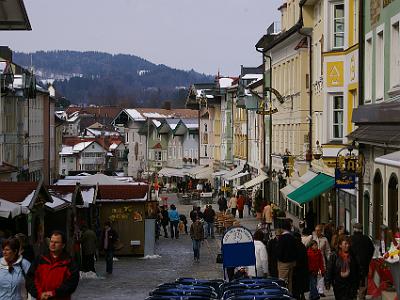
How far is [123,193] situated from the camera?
3484cm

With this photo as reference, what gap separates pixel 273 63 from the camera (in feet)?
192

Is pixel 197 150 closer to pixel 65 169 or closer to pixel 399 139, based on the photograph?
pixel 65 169

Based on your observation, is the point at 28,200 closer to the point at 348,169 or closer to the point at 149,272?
the point at 149,272

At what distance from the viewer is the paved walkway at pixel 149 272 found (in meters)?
24.8

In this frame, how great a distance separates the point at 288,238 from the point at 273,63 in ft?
131

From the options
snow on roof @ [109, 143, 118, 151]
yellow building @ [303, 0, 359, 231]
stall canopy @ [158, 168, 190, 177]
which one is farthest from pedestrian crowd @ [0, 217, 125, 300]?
snow on roof @ [109, 143, 118, 151]

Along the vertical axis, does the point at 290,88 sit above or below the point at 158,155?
above

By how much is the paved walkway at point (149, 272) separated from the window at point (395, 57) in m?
6.99

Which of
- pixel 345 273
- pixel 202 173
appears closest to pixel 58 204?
pixel 345 273

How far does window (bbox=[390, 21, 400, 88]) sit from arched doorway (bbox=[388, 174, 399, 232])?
209 cm

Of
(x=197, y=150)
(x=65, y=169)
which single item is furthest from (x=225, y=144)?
(x=65, y=169)

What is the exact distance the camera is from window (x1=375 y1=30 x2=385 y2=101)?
26469 mm

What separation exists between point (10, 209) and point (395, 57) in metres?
8.82

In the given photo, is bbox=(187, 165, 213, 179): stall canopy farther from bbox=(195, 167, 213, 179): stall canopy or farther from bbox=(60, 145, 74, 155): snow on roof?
bbox=(60, 145, 74, 155): snow on roof
